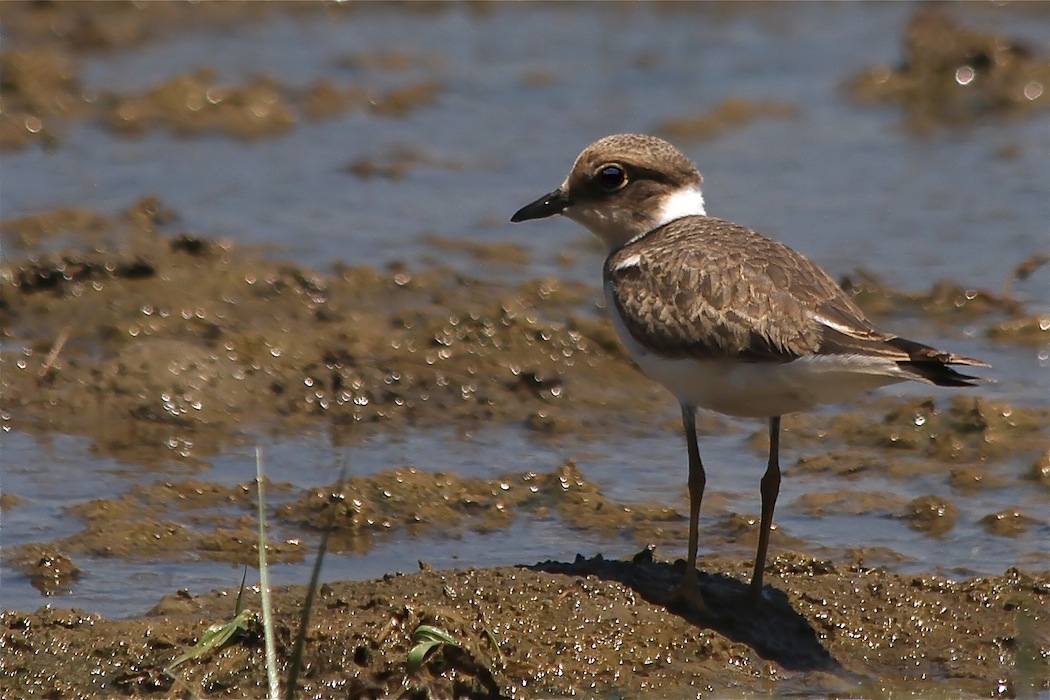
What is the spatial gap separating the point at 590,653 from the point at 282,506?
1874 mm

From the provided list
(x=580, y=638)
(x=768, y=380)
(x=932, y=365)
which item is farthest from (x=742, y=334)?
(x=580, y=638)

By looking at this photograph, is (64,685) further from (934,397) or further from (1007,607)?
(934,397)

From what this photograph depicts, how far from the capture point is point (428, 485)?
717 cm

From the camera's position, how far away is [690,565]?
237 inches

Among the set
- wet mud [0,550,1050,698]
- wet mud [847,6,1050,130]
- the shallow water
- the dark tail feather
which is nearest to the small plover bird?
the dark tail feather

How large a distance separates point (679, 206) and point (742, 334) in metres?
1.29

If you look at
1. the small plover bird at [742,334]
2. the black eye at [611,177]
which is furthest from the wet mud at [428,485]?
the black eye at [611,177]

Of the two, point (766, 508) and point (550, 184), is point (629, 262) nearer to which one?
point (766, 508)

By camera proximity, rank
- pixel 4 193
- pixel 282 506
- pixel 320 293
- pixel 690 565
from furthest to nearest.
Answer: pixel 4 193, pixel 320 293, pixel 282 506, pixel 690 565

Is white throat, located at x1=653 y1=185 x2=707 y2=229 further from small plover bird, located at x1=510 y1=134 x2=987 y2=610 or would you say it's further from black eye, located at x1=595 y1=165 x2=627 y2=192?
black eye, located at x1=595 y1=165 x2=627 y2=192

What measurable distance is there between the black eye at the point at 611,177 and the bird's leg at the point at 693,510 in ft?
3.81

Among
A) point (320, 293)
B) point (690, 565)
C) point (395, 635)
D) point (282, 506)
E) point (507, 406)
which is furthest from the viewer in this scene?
point (320, 293)

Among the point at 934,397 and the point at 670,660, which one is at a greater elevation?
the point at 934,397

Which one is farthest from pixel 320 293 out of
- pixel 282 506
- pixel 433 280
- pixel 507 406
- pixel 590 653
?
pixel 590 653
